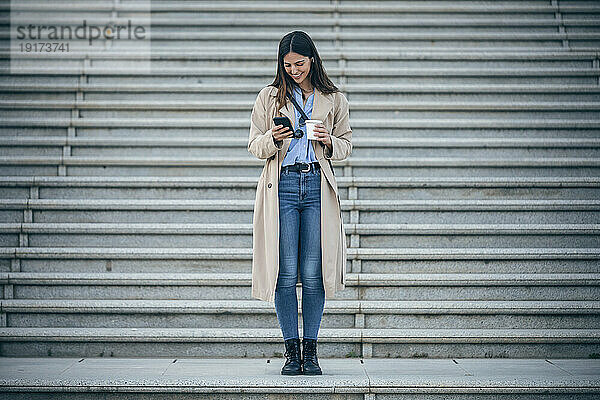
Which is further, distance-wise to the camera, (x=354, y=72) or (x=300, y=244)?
(x=354, y=72)

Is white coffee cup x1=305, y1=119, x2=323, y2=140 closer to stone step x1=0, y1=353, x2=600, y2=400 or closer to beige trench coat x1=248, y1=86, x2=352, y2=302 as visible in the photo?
beige trench coat x1=248, y1=86, x2=352, y2=302

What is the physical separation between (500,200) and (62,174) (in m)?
3.42

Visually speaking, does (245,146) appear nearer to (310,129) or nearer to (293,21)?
(293,21)

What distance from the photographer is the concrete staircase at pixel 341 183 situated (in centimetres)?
479

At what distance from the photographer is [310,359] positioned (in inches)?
159

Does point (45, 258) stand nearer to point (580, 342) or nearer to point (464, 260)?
point (464, 260)

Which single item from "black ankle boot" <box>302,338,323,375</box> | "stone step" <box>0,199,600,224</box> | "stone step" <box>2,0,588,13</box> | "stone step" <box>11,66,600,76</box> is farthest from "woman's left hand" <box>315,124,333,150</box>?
"stone step" <box>2,0,588,13</box>

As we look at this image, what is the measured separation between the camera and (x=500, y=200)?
547 centimetres

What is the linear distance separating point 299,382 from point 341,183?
208 centimetres

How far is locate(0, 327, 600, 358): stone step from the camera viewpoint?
4602mm

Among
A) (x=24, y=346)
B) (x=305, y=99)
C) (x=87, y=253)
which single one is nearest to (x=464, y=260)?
(x=305, y=99)

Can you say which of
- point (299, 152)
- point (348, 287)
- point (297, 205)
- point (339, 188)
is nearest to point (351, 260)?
point (348, 287)

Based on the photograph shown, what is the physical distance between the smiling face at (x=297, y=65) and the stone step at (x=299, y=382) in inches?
64.4

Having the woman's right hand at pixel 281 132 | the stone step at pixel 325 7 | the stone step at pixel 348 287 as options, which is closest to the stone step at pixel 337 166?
the stone step at pixel 348 287
